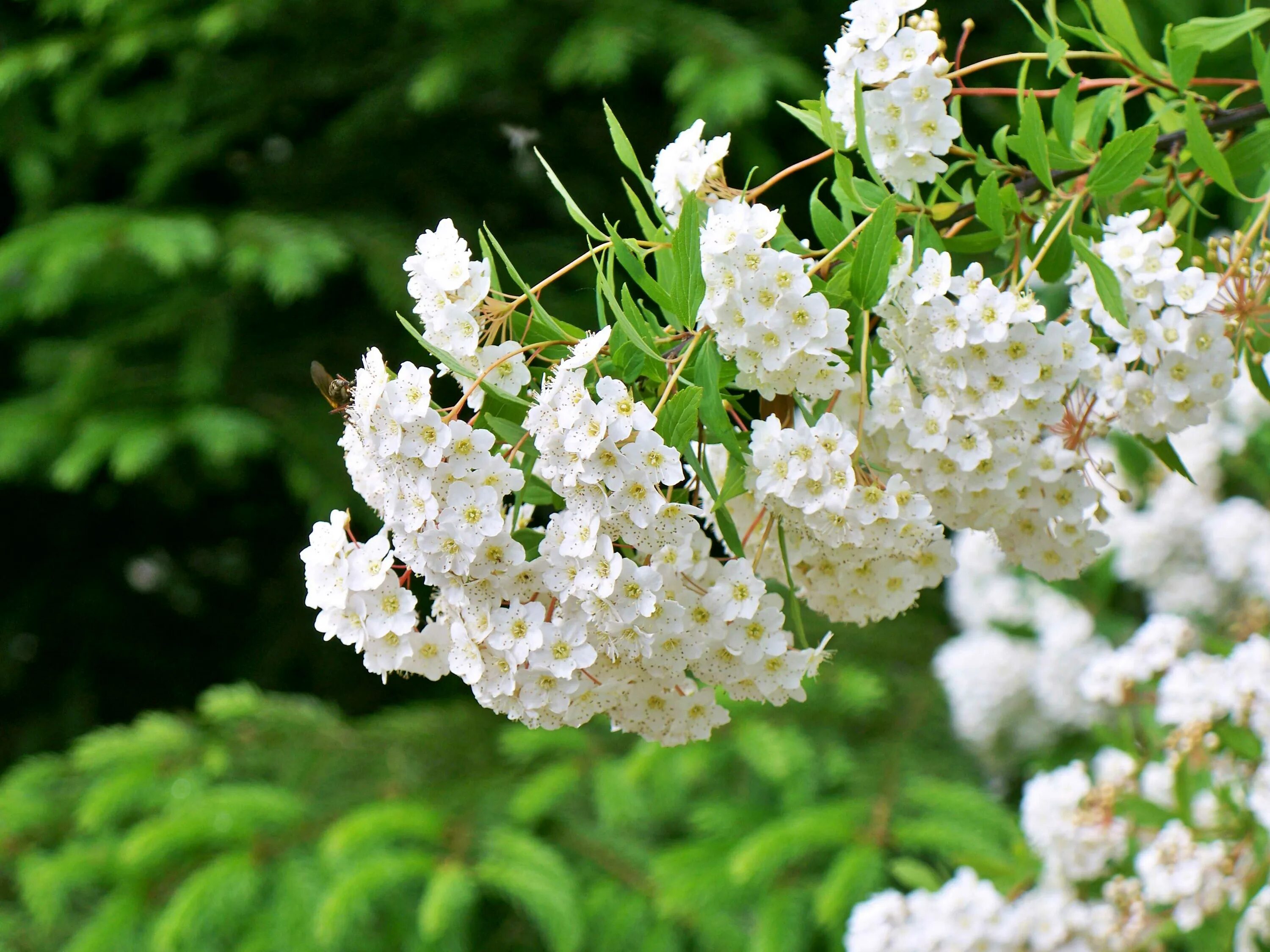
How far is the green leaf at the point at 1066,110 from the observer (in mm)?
680

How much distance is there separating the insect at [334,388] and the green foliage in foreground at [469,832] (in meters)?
1.09

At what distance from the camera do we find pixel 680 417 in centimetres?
59

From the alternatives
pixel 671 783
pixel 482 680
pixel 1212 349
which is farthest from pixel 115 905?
pixel 1212 349

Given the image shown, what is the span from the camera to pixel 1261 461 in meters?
2.22

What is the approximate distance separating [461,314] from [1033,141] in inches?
12.8

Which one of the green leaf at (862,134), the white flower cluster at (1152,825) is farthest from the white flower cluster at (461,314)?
the white flower cluster at (1152,825)

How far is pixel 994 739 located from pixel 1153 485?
0.55 m

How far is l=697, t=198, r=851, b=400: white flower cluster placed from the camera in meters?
0.56

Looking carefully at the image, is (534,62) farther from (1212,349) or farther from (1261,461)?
(1212,349)

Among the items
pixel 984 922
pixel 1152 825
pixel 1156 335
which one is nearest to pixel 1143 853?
pixel 1152 825

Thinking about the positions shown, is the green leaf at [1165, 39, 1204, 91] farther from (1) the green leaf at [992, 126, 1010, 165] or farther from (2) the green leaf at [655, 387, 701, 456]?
(2) the green leaf at [655, 387, 701, 456]

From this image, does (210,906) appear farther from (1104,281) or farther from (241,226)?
(1104,281)

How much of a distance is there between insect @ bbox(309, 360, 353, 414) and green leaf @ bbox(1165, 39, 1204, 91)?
54cm

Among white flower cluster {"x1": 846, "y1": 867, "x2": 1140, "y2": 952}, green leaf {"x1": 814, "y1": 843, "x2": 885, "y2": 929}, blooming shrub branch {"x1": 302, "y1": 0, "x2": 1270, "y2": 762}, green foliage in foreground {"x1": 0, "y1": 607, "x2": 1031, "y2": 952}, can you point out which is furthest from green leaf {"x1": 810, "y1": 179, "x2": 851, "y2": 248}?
green leaf {"x1": 814, "y1": 843, "x2": 885, "y2": 929}
